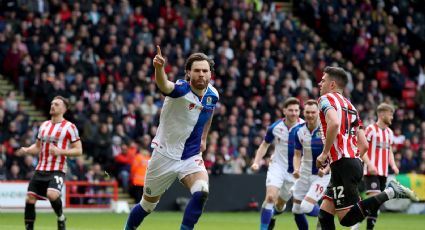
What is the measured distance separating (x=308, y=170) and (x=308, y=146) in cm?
41

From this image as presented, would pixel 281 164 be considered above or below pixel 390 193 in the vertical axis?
above

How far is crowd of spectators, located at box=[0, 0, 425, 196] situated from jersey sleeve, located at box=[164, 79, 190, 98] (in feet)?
41.6

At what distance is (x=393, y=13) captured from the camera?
1459 inches

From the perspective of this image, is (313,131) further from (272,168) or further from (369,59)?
(369,59)

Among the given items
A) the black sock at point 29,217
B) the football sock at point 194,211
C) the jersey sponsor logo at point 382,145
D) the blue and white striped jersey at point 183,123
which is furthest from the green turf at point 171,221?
the football sock at point 194,211

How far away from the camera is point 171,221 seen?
70.7 ft

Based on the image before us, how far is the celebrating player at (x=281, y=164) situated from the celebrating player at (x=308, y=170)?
0.29 m

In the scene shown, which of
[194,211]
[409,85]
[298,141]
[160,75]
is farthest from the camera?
[409,85]

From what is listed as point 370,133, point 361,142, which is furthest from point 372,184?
point 361,142

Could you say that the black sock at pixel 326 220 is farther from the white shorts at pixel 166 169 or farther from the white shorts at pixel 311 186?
the white shorts at pixel 311 186

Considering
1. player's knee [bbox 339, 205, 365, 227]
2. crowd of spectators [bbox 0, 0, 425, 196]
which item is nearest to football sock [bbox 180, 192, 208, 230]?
player's knee [bbox 339, 205, 365, 227]

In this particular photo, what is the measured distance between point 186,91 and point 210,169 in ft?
47.4

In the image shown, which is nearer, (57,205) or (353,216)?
(353,216)

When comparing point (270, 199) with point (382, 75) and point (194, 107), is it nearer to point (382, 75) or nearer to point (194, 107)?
point (194, 107)
